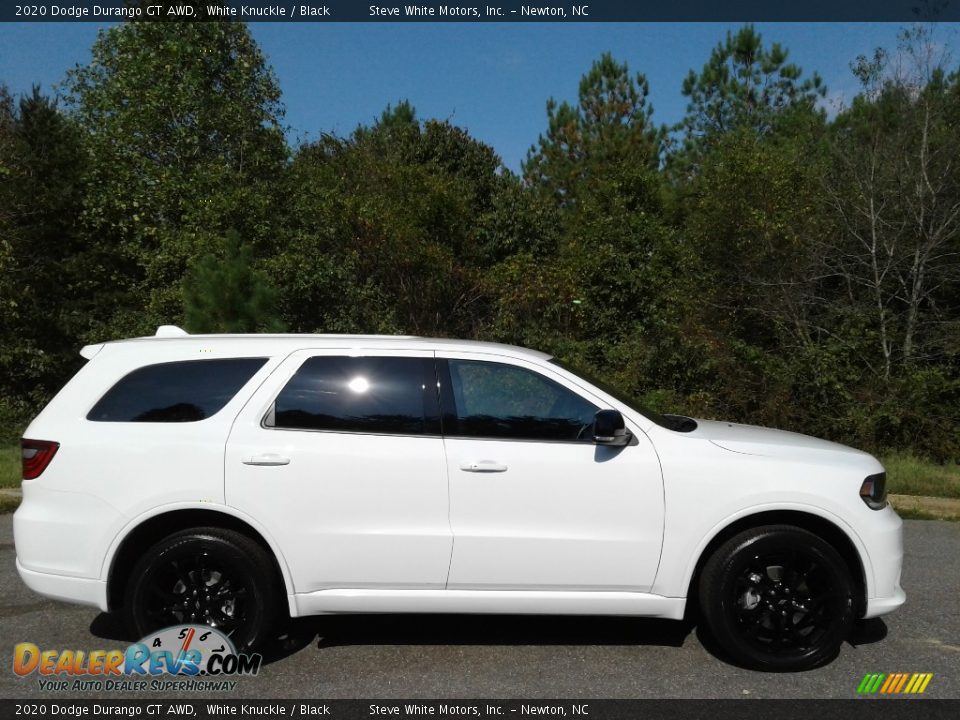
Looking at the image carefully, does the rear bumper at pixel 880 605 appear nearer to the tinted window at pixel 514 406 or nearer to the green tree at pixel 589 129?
the tinted window at pixel 514 406

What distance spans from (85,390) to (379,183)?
1397cm

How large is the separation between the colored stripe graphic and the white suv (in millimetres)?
224

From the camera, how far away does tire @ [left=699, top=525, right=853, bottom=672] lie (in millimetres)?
4301

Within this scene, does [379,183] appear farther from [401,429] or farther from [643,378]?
[401,429]

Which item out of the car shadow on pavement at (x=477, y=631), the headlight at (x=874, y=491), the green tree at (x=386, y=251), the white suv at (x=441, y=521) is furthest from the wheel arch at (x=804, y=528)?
the green tree at (x=386, y=251)

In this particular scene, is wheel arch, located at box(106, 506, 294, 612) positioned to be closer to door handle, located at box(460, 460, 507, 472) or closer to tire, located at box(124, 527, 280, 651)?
tire, located at box(124, 527, 280, 651)

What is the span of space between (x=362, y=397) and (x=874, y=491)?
2.82 meters

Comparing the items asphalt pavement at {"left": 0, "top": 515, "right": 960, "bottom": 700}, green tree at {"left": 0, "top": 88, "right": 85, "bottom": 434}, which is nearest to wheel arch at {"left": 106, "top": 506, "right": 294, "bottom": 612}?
asphalt pavement at {"left": 0, "top": 515, "right": 960, "bottom": 700}

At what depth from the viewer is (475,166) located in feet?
80.3

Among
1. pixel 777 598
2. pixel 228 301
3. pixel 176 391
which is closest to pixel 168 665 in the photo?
pixel 176 391

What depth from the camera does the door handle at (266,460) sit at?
169 inches

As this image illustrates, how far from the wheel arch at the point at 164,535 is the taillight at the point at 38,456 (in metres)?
0.58

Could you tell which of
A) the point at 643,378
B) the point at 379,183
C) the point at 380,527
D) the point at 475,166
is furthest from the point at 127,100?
the point at 380,527
